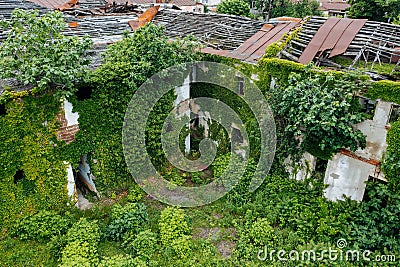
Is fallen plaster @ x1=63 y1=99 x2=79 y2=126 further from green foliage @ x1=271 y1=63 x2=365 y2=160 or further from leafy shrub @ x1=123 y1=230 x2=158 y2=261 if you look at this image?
green foliage @ x1=271 y1=63 x2=365 y2=160

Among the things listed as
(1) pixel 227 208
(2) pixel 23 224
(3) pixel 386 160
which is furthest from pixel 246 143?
(2) pixel 23 224

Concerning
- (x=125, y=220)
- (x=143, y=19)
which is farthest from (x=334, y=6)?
(x=125, y=220)

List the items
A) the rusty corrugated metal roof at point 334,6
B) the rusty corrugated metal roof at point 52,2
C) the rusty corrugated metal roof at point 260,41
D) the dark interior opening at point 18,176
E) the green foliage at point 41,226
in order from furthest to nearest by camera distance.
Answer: the rusty corrugated metal roof at point 334,6, the rusty corrugated metal roof at point 52,2, the rusty corrugated metal roof at point 260,41, the dark interior opening at point 18,176, the green foliage at point 41,226

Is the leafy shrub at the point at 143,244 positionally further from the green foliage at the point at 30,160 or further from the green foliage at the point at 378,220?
the green foliage at the point at 378,220

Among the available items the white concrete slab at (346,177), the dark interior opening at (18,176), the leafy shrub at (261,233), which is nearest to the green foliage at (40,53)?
the dark interior opening at (18,176)

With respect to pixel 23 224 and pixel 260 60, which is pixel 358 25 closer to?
pixel 260 60
